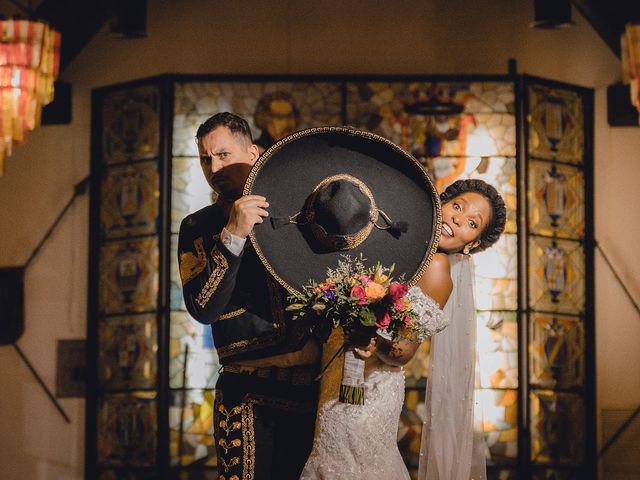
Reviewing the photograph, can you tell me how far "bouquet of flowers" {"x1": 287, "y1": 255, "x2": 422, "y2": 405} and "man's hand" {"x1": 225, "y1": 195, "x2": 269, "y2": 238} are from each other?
0.25 m

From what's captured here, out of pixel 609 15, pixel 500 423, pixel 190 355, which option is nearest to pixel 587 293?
pixel 500 423

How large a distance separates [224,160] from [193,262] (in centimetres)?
35

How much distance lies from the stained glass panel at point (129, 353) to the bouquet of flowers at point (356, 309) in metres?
3.48

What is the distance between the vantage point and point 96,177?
716cm

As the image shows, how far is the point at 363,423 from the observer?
3650 mm

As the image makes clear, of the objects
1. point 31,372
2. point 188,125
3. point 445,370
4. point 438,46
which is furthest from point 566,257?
point 31,372

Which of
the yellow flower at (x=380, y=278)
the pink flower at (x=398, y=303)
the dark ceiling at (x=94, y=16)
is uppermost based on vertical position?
the dark ceiling at (x=94, y=16)

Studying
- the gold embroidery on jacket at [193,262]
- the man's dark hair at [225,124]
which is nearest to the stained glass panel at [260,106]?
the man's dark hair at [225,124]

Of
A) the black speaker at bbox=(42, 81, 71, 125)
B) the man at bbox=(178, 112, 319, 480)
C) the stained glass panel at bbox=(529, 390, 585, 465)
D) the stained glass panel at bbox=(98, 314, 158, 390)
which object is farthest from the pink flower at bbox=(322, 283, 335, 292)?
the black speaker at bbox=(42, 81, 71, 125)

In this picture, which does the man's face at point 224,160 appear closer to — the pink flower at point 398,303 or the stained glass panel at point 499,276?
the pink flower at point 398,303

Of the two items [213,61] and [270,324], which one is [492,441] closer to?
[213,61]

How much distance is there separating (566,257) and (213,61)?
2.48 meters

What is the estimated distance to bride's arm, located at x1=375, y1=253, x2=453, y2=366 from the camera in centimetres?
365

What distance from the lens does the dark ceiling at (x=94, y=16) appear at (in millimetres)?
6969
